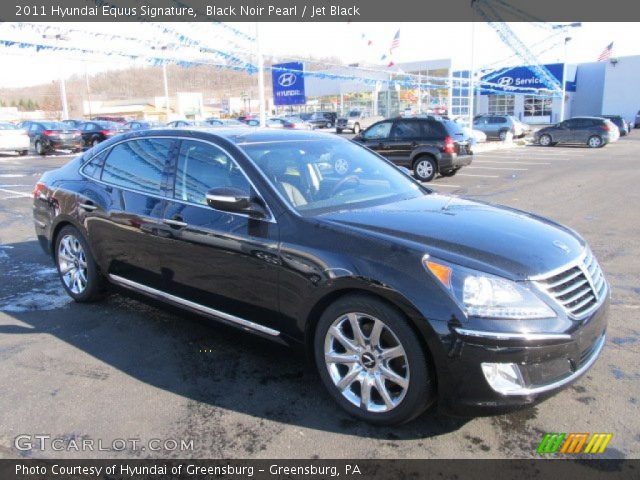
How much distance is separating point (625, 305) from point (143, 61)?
19800 mm

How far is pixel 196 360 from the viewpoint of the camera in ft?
13.1

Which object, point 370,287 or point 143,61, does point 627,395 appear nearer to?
point 370,287

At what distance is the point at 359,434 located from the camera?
306 cm

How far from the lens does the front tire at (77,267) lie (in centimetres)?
499

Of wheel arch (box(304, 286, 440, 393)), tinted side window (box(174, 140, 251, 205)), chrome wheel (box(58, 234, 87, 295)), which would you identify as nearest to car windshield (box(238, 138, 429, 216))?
tinted side window (box(174, 140, 251, 205))

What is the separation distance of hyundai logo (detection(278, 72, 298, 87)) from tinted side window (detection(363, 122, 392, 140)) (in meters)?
17.9

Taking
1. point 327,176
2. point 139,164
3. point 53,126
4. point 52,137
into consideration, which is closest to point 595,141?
point 52,137

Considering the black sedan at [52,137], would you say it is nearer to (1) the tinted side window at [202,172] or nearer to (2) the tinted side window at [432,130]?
(2) the tinted side window at [432,130]

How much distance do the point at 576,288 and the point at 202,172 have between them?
2.63 meters

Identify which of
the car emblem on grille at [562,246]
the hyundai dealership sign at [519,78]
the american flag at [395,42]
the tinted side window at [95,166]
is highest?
the american flag at [395,42]

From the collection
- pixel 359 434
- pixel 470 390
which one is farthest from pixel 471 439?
pixel 359 434

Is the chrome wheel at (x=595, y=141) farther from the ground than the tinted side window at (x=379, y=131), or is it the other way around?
the tinted side window at (x=379, y=131)

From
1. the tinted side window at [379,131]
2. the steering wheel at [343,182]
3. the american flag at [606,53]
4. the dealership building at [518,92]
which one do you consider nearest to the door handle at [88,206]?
the steering wheel at [343,182]

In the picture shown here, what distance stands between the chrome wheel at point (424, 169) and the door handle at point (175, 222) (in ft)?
38.7
